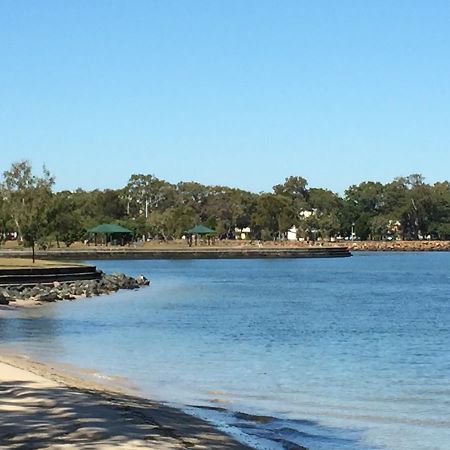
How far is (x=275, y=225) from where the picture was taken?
16312 centimetres

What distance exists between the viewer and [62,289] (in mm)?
50250

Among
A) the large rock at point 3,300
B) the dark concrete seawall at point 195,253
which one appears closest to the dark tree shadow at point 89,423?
the large rock at point 3,300

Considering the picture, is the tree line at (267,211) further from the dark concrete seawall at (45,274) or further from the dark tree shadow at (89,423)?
Answer: the dark tree shadow at (89,423)

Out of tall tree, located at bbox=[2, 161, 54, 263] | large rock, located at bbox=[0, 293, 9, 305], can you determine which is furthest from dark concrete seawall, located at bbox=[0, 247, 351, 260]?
large rock, located at bbox=[0, 293, 9, 305]

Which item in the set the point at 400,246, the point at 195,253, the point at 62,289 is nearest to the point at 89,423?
the point at 62,289

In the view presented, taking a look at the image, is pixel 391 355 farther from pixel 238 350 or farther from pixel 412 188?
pixel 412 188

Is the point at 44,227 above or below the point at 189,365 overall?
above

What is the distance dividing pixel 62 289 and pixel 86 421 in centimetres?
3819

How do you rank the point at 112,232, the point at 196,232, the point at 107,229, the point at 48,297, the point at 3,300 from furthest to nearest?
the point at 196,232 < the point at 112,232 < the point at 107,229 < the point at 48,297 < the point at 3,300

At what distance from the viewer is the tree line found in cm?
15188

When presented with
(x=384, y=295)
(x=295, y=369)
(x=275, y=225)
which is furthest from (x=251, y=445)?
(x=275, y=225)

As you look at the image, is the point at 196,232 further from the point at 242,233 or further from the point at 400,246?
the point at 400,246

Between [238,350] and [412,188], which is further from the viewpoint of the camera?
[412,188]

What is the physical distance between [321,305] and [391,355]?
23.3 metres
